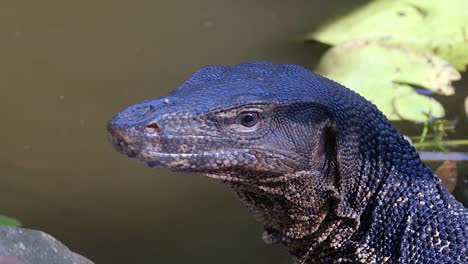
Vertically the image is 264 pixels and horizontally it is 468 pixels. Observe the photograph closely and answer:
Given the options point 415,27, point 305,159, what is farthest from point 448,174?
point 305,159

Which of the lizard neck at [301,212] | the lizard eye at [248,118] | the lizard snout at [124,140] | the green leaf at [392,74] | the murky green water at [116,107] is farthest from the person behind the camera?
the green leaf at [392,74]

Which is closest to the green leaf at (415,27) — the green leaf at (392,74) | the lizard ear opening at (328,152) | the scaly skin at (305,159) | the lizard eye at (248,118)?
the green leaf at (392,74)

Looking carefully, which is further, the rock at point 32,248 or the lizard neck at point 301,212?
the rock at point 32,248

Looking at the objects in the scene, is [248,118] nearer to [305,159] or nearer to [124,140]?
[305,159]

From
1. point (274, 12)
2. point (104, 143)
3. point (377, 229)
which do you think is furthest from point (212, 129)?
point (274, 12)

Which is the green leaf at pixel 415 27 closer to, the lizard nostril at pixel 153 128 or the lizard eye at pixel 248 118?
the lizard eye at pixel 248 118

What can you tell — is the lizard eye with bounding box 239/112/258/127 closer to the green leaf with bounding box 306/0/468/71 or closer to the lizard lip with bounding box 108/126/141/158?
the lizard lip with bounding box 108/126/141/158

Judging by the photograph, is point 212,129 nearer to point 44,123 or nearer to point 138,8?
point 44,123
